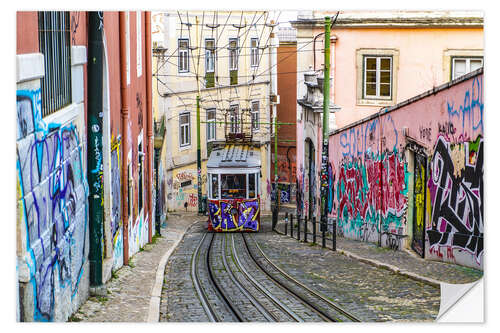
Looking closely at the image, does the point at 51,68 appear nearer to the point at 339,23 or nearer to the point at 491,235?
the point at 491,235

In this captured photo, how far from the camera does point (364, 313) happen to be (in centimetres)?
740

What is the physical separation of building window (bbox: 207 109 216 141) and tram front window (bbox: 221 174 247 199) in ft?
7.72

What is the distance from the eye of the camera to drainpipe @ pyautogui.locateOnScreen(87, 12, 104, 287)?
7770 mm

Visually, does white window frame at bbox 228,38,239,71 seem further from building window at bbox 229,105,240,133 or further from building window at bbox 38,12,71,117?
building window at bbox 38,12,71,117

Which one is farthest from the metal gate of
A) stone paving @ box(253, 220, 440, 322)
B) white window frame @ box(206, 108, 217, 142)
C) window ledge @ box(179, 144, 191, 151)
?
window ledge @ box(179, 144, 191, 151)

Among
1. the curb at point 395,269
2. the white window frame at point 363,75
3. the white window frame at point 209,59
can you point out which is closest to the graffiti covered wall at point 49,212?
the curb at point 395,269

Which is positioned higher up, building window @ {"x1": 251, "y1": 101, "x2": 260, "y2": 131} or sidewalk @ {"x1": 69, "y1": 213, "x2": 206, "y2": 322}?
building window @ {"x1": 251, "y1": 101, "x2": 260, "y2": 131}

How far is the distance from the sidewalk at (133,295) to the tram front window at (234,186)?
4544 millimetres

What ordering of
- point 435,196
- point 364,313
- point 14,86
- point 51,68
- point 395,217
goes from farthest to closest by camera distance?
point 395,217 → point 435,196 → point 364,313 → point 51,68 → point 14,86

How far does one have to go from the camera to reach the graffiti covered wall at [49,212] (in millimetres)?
5398

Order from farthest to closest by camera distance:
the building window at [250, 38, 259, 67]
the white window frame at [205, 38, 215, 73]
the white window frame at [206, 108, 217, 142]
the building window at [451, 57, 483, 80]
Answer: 1. the white window frame at [206, 108, 217, 142]
2. the building window at [451, 57, 483, 80]
3. the building window at [250, 38, 259, 67]
4. the white window frame at [205, 38, 215, 73]

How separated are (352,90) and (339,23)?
1.25 meters

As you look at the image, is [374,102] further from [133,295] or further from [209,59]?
[133,295]

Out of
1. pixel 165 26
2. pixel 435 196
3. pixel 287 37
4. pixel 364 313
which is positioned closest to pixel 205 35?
pixel 165 26
